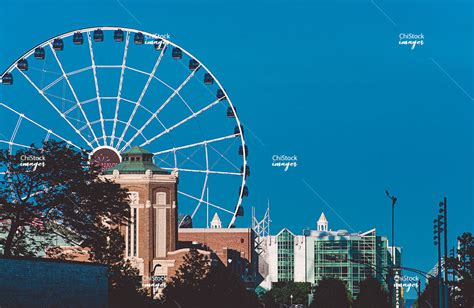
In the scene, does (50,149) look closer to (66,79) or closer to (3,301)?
(3,301)

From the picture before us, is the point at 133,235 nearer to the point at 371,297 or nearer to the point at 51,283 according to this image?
the point at 371,297

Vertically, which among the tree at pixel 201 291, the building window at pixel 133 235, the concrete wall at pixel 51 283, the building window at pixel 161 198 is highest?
the building window at pixel 161 198

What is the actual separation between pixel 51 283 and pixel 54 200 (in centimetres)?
935

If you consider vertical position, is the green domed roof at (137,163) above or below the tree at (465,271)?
above

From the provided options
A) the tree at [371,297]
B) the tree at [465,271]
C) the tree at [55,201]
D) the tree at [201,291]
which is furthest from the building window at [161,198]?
the tree at [55,201]

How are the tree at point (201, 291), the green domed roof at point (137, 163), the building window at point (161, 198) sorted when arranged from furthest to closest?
the building window at point (161, 198)
the green domed roof at point (137, 163)
the tree at point (201, 291)

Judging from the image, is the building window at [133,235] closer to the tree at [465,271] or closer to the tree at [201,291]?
the tree at [201,291]

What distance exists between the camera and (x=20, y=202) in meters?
86.5

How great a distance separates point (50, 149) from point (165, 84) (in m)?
55.6

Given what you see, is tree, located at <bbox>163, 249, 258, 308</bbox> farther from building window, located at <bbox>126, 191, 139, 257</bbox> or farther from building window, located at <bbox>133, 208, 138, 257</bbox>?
building window, located at <bbox>133, 208, 138, 257</bbox>

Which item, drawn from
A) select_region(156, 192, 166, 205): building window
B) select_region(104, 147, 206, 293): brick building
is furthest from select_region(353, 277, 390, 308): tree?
select_region(156, 192, 166, 205): building window

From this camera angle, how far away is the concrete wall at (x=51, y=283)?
69.1 meters

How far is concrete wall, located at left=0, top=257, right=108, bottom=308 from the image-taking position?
227 feet

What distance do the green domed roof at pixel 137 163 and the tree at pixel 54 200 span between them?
94.8 m
